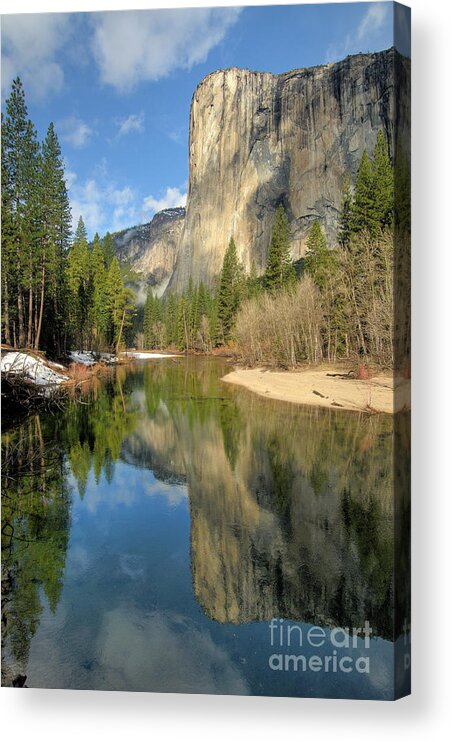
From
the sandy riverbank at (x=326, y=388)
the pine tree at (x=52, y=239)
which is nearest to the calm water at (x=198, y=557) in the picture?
the sandy riverbank at (x=326, y=388)

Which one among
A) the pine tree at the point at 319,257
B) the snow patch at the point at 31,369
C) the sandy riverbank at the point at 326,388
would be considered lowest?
the sandy riverbank at the point at 326,388

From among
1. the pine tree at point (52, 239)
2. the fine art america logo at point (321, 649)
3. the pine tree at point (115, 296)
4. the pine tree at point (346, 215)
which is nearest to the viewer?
the fine art america logo at point (321, 649)

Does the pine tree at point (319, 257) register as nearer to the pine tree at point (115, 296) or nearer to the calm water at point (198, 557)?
the calm water at point (198, 557)

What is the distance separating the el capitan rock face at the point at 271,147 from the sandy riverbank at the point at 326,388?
1347 millimetres

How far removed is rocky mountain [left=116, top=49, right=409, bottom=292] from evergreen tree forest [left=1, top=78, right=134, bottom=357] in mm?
441

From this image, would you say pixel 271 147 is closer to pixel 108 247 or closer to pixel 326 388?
pixel 108 247

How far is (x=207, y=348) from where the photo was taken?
5.55 meters

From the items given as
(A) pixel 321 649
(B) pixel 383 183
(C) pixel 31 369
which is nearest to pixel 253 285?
(B) pixel 383 183

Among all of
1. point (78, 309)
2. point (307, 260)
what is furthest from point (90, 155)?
point (307, 260)

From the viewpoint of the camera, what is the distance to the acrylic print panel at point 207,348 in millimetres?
3488

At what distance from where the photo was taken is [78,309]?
5699mm

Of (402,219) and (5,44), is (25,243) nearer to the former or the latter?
(5,44)

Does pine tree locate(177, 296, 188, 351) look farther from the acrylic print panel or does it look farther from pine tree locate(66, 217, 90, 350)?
pine tree locate(66, 217, 90, 350)

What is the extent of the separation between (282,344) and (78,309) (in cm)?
238
